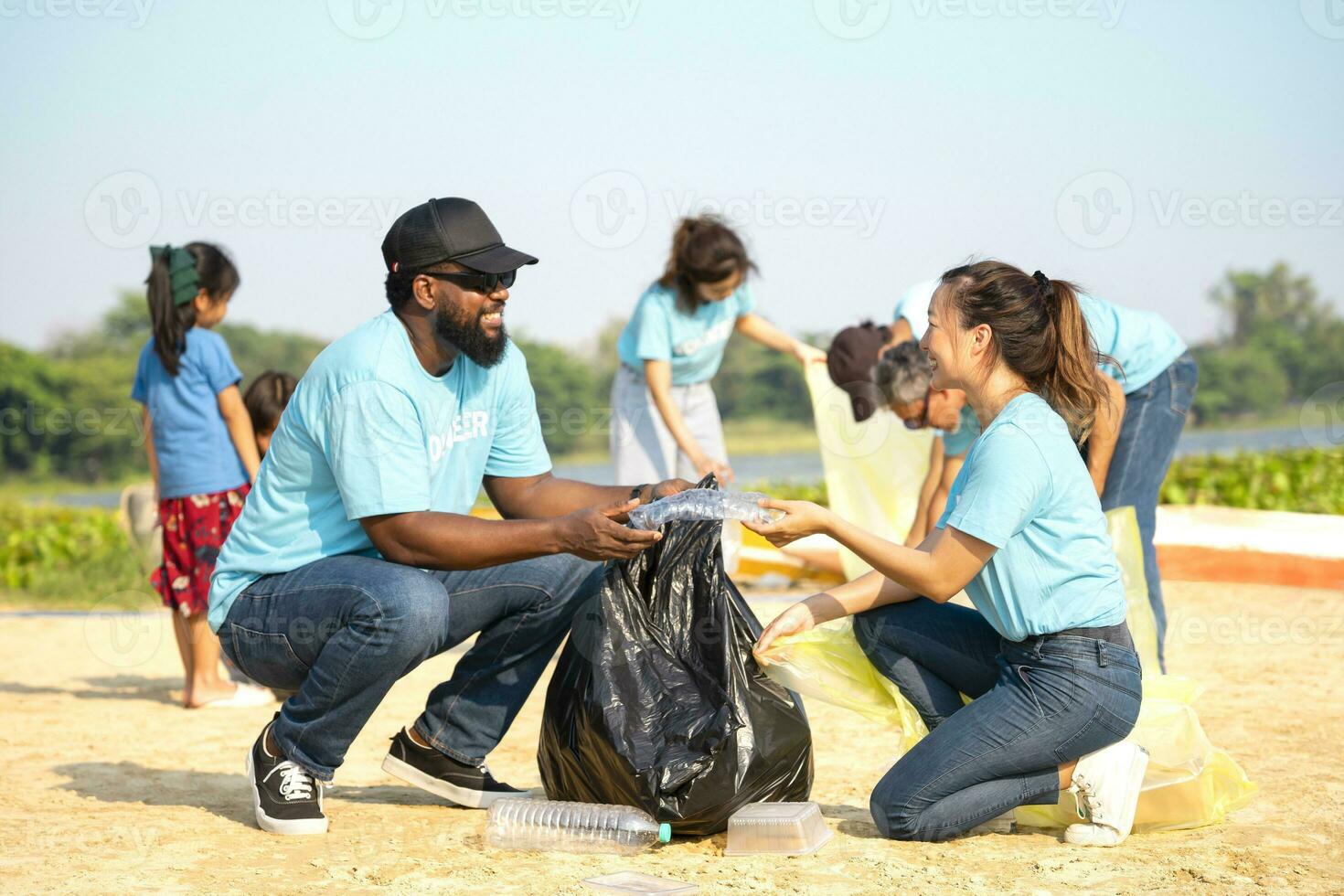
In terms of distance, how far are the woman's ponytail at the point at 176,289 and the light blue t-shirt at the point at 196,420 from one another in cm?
5

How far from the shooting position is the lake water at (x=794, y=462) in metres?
13.1

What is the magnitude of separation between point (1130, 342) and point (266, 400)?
3233 mm

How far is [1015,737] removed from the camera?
3.04 m

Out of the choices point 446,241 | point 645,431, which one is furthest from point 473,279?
point 645,431

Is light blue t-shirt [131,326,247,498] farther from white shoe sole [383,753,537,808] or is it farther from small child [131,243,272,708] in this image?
white shoe sole [383,753,537,808]

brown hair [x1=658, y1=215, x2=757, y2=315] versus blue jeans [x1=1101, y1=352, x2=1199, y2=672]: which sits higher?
brown hair [x1=658, y1=215, x2=757, y2=315]

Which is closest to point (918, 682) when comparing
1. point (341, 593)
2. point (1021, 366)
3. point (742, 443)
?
point (1021, 366)

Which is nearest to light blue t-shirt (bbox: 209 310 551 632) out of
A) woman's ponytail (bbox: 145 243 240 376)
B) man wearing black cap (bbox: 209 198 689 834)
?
man wearing black cap (bbox: 209 198 689 834)

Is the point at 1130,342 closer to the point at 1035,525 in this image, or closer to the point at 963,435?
the point at 963,435

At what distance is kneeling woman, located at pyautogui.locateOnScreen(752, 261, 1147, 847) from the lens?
9.96ft

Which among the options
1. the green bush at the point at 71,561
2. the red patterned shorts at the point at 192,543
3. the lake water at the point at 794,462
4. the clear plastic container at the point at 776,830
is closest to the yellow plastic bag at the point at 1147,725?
the clear plastic container at the point at 776,830

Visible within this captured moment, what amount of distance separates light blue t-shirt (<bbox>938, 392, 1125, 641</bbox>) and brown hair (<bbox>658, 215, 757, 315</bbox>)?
2.92 m

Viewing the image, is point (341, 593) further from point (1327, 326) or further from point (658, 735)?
point (1327, 326)

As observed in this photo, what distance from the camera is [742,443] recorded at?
16.9 metres
